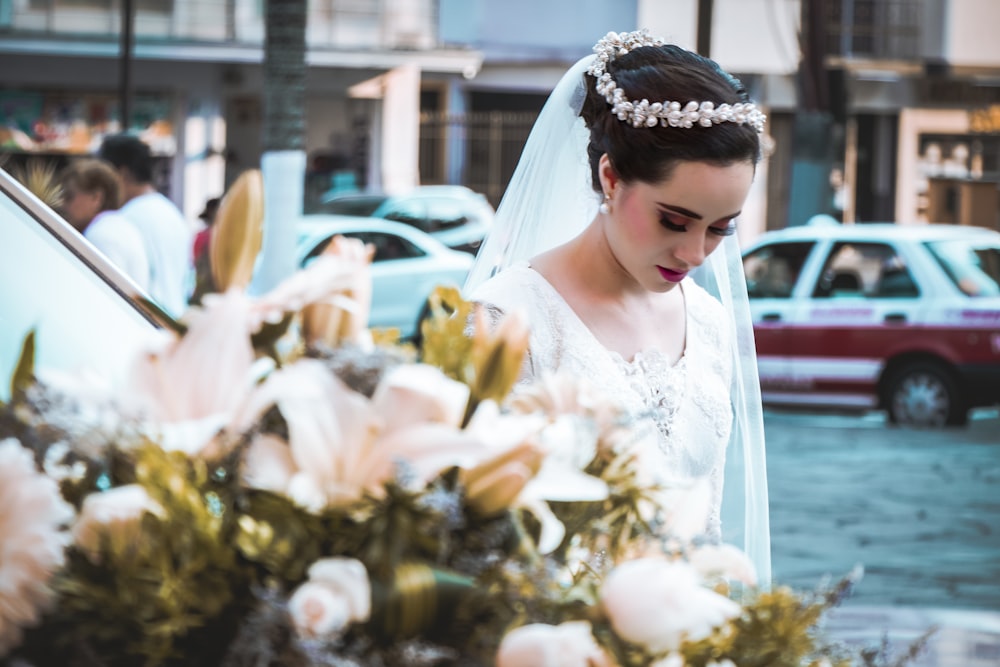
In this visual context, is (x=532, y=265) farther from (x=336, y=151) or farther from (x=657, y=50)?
(x=336, y=151)

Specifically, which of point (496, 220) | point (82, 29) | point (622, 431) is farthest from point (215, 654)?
point (82, 29)

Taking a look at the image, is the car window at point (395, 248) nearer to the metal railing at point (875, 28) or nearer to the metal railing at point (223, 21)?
the metal railing at point (223, 21)

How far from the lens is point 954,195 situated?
2189 cm

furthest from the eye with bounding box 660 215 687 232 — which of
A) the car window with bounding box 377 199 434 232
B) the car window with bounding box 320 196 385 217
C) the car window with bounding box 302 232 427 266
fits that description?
the car window with bounding box 320 196 385 217

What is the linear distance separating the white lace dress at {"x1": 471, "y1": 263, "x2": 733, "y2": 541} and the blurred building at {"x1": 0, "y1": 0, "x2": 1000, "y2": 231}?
776 inches

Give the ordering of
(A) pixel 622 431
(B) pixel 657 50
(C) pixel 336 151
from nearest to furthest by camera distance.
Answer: (A) pixel 622 431
(B) pixel 657 50
(C) pixel 336 151

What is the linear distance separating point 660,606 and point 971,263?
1091cm

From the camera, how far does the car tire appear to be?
1153cm

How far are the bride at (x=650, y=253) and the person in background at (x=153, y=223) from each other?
3.88 meters

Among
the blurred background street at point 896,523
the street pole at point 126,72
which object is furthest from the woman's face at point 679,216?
the street pole at point 126,72

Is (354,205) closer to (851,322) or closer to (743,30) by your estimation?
(851,322)

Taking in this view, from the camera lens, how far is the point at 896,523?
27.3 ft

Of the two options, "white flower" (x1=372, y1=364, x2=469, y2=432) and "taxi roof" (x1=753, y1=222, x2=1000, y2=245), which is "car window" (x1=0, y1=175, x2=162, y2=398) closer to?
"white flower" (x1=372, y1=364, x2=469, y2=432)

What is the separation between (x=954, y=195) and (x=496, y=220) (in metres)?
19.6
